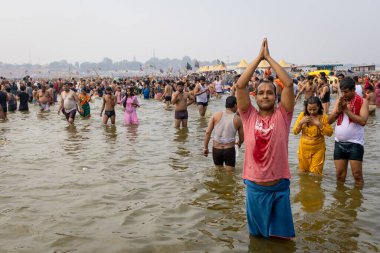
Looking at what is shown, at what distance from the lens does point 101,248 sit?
4.25 meters

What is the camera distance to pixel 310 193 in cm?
611

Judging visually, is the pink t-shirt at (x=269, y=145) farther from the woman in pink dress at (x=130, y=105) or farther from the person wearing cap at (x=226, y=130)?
the woman in pink dress at (x=130, y=105)

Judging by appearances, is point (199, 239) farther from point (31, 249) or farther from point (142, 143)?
point (142, 143)

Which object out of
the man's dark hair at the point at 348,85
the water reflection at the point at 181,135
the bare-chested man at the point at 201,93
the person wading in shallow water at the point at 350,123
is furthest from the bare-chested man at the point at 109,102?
the man's dark hair at the point at 348,85

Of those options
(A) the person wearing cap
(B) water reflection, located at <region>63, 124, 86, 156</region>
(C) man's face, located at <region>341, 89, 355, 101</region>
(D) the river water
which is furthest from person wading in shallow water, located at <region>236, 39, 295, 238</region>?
(B) water reflection, located at <region>63, 124, 86, 156</region>

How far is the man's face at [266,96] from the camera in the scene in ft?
11.9

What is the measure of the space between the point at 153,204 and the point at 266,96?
2.82 m

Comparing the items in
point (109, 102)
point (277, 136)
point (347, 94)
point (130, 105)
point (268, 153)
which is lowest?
point (130, 105)

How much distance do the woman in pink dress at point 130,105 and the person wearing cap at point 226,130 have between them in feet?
24.3

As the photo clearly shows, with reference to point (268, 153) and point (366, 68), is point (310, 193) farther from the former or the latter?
point (366, 68)

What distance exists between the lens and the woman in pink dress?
13766mm

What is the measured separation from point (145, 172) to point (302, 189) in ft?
9.77

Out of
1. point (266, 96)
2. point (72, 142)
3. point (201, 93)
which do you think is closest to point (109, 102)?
point (72, 142)

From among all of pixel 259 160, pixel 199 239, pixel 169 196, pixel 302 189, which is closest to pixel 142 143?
pixel 169 196
